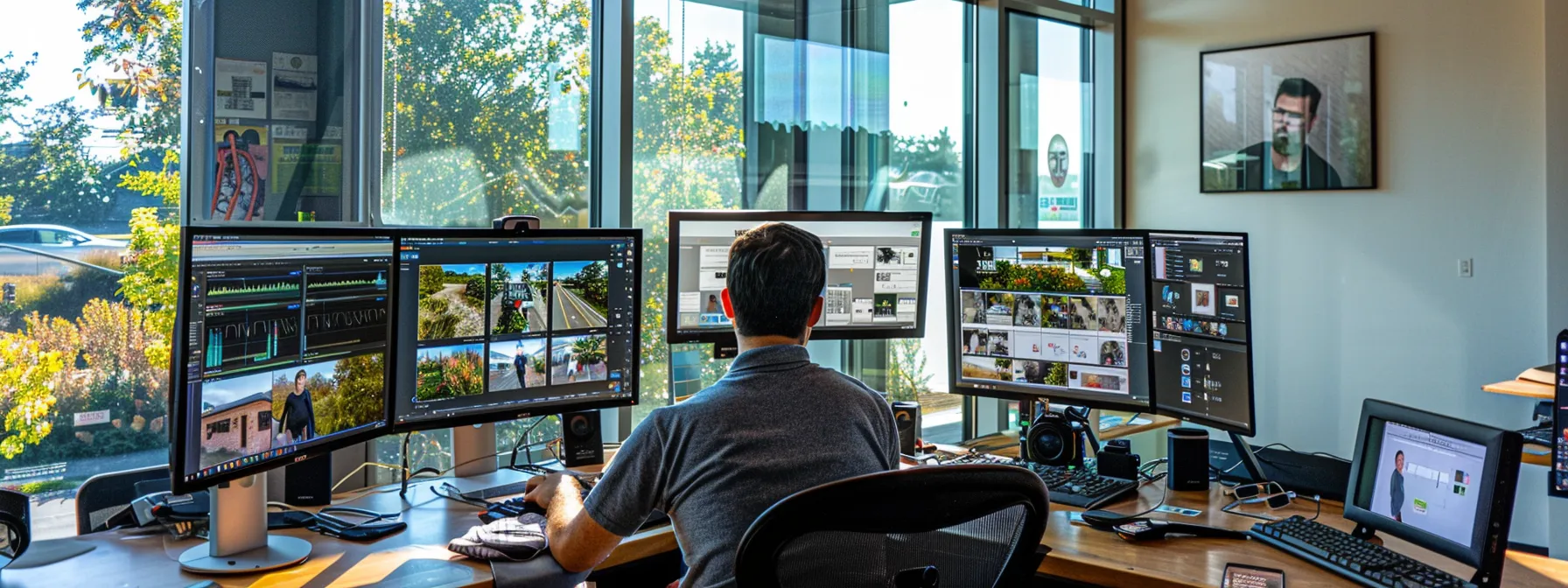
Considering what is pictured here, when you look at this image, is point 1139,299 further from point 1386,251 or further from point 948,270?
point 1386,251

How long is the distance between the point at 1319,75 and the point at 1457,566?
10.8ft

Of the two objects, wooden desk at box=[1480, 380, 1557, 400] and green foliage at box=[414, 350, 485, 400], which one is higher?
green foliage at box=[414, 350, 485, 400]

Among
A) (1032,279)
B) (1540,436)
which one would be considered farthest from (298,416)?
(1540,436)

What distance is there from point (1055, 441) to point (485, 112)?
1724 millimetres

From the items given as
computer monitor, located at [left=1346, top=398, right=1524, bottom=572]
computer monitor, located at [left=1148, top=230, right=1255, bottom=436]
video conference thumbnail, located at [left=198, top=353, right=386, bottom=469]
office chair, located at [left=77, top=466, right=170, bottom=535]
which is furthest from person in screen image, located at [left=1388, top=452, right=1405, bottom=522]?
office chair, located at [left=77, top=466, right=170, bottom=535]

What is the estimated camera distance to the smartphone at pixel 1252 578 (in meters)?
1.90

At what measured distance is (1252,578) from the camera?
193 cm

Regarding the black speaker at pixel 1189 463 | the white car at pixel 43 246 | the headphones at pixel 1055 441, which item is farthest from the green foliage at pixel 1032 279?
the white car at pixel 43 246

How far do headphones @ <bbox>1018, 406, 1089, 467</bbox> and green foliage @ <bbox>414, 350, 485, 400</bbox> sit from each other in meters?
1.33

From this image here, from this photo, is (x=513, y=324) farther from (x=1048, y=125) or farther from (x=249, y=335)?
(x=1048, y=125)

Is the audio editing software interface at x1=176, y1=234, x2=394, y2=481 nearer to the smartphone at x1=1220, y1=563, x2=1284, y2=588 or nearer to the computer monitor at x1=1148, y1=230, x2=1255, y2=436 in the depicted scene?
the smartphone at x1=1220, y1=563, x2=1284, y2=588

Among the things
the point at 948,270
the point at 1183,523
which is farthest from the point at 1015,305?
the point at 1183,523

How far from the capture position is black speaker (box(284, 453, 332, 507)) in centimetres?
222

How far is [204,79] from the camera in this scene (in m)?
2.39
